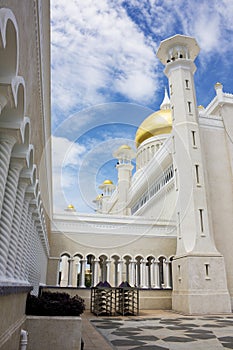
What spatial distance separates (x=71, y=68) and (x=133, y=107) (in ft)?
16.1

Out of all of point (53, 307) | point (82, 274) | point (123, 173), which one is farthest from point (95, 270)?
point (123, 173)

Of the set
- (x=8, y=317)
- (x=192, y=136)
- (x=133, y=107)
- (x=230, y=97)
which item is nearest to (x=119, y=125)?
(x=133, y=107)

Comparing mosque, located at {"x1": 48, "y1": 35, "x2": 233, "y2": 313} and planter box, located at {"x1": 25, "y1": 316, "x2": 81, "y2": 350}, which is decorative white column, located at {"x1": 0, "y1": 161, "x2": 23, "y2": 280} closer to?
planter box, located at {"x1": 25, "y1": 316, "x2": 81, "y2": 350}

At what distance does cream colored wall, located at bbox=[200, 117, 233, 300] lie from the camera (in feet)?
49.9

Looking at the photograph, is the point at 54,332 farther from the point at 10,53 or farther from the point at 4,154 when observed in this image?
the point at 10,53

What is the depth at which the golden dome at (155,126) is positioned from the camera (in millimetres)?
29703

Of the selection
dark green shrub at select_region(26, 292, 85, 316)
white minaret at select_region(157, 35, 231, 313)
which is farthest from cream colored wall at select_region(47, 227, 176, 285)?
dark green shrub at select_region(26, 292, 85, 316)

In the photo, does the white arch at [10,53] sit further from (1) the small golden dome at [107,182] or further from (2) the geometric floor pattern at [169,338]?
(1) the small golden dome at [107,182]

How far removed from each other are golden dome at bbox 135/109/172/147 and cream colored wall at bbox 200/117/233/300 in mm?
12508

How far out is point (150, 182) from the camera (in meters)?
23.8

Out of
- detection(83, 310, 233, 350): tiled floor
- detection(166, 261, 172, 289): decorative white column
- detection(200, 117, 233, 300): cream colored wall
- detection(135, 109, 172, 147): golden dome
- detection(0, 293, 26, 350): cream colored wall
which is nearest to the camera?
detection(0, 293, 26, 350): cream colored wall

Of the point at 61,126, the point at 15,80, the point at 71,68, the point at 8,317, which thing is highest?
the point at 71,68

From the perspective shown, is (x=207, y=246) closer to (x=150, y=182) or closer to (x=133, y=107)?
(x=133, y=107)

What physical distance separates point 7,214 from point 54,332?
2.47 meters
